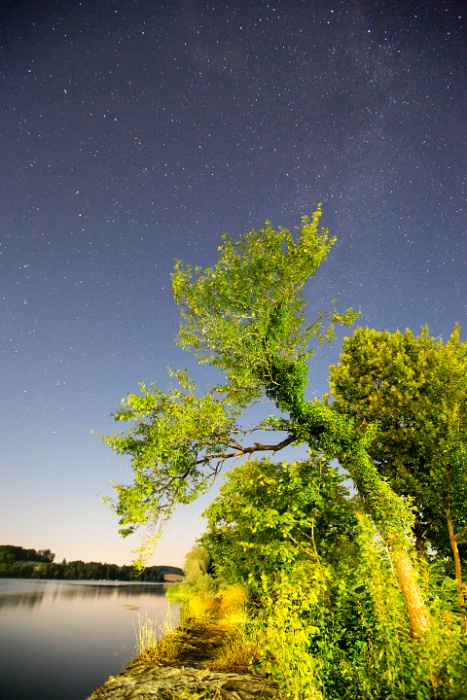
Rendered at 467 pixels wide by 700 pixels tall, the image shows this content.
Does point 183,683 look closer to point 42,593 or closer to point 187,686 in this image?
point 187,686

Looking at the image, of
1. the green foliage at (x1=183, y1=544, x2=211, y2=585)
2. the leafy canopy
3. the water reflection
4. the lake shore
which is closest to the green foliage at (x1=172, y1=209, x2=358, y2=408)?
the leafy canopy

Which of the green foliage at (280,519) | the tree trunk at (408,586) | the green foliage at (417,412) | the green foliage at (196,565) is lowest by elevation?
the green foliage at (196,565)

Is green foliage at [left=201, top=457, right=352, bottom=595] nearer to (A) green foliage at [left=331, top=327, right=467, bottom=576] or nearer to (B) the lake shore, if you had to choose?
(B) the lake shore

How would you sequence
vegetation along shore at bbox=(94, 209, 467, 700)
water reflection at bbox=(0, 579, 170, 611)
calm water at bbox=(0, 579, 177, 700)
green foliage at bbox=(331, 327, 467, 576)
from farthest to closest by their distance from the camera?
water reflection at bbox=(0, 579, 170, 611)
calm water at bbox=(0, 579, 177, 700)
green foliage at bbox=(331, 327, 467, 576)
vegetation along shore at bbox=(94, 209, 467, 700)

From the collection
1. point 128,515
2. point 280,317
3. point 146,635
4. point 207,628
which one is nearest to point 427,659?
point 128,515

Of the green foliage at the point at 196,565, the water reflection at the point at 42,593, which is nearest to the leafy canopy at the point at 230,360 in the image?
the green foliage at the point at 196,565

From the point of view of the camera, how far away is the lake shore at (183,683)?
6578mm

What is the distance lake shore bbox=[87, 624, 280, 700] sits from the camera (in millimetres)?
6578

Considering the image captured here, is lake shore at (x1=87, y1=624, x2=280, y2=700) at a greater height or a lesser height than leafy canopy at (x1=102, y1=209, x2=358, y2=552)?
lesser

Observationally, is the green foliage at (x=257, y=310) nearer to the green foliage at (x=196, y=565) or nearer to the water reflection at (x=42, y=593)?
the green foliage at (x=196, y=565)

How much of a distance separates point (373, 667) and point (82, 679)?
18720mm

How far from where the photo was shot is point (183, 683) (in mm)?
7223

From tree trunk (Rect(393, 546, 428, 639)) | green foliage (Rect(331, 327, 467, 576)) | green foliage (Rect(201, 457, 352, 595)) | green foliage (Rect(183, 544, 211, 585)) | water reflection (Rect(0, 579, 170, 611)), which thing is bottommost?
water reflection (Rect(0, 579, 170, 611))

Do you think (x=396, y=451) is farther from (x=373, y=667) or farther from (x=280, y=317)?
(x=373, y=667)
